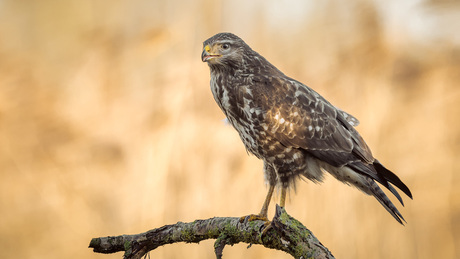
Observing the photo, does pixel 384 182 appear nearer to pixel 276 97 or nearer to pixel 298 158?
pixel 298 158

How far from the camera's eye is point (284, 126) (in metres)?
2.69

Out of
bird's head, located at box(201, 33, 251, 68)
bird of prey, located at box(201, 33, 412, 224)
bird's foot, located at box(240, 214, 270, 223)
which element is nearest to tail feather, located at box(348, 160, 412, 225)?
bird of prey, located at box(201, 33, 412, 224)

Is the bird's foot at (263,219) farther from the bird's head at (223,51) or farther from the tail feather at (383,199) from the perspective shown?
the bird's head at (223,51)

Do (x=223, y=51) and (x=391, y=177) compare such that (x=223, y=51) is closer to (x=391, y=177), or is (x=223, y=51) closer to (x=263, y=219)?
(x=263, y=219)

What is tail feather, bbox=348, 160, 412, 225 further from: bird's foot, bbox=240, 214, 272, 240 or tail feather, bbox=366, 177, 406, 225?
bird's foot, bbox=240, 214, 272, 240

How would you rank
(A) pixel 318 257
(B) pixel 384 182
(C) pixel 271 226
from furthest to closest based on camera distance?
(B) pixel 384 182 < (C) pixel 271 226 < (A) pixel 318 257

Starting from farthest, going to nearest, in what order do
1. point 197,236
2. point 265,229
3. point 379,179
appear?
point 379,179
point 197,236
point 265,229

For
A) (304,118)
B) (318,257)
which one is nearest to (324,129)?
(304,118)

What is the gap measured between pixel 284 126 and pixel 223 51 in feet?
1.65

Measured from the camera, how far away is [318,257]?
210 centimetres

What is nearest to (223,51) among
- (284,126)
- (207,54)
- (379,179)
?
(207,54)

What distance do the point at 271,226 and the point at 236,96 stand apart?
0.68m

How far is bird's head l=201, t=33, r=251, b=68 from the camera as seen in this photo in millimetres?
2738

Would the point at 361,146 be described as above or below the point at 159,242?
above
